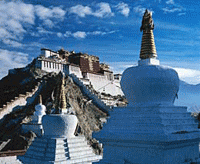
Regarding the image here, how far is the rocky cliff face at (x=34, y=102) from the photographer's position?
29141mm

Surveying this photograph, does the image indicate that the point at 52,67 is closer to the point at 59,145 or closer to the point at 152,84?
the point at 59,145

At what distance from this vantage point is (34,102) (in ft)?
122

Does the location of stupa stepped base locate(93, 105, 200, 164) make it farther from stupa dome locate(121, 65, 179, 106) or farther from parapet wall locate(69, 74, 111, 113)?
parapet wall locate(69, 74, 111, 113)

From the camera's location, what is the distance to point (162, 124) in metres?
8.54

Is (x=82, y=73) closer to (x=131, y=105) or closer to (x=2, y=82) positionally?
(x=2, y=82)

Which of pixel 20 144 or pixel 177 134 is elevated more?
pixel 177 134

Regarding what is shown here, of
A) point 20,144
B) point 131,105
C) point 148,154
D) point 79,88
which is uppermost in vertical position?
point 79,88

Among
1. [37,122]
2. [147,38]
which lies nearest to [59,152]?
[147,38]

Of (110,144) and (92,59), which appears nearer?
(110,144)

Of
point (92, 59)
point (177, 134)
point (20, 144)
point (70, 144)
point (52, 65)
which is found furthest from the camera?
point (92, 59)

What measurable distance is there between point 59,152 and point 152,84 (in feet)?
18.3

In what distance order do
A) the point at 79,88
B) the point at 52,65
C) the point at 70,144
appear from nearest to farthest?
1. the point at 70,144
2. the point at 79,88
3. the point at 52,65

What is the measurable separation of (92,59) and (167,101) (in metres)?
52.7

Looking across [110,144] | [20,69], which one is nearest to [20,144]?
[110,144]
